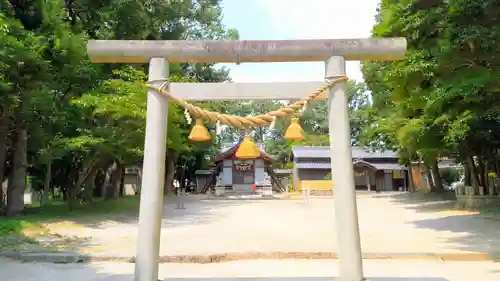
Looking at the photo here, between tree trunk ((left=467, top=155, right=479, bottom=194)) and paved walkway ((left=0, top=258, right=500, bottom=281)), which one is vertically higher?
tree trunk ((left=467, top=155, right=479, bottom=194))

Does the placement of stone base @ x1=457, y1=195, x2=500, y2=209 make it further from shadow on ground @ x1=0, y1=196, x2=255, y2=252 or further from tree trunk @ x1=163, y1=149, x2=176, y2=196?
tree trunk @ x1=163, y1=149, x2=176, y2=196

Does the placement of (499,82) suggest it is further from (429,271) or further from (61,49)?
(61,49)

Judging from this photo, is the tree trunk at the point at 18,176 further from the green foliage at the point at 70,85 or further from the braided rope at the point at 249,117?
the braided rope at the point at 249,117

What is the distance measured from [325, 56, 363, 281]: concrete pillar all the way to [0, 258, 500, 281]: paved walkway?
1.25 meters

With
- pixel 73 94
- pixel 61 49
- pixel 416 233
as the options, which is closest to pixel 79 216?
pixel 73 94

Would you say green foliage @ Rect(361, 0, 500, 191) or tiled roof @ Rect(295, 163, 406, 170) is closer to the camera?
green foliage @ Rect(361, 0, 500, 191)

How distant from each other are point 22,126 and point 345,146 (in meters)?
13.9

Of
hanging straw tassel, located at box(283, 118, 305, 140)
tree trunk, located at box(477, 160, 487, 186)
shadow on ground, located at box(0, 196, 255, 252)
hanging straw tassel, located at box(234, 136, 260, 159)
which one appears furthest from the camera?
tree trunk, located at box(477, 160, 487, 186)

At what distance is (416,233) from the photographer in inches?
476

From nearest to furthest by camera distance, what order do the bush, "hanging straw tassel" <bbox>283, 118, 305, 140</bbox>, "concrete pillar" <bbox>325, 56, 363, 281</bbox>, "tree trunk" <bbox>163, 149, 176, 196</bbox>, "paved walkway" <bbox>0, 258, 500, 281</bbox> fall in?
1. "concrete pillar" <bbox>325, 56, 363, 281</bbox>
2. "hanging straw tassel" <bbox>283, 118, 305, 140</bbox>
3. "paved walkway" <bbox>0, 258, 500, 281</bbox>
4. "tree trunk" <bbox>163, 149, 176, 196</bbox>
5. the bush

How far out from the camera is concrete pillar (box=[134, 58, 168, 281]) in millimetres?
5035

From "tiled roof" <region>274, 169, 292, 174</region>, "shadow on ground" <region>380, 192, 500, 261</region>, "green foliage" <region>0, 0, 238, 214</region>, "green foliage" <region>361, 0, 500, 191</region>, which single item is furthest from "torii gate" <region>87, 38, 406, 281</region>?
"tiled roof" <region>274, 169, 292, 174</region>

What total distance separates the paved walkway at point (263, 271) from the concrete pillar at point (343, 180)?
1.25m

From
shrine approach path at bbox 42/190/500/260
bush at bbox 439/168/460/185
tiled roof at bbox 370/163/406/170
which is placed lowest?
shrine approach path at bbox 42/190/500/260
